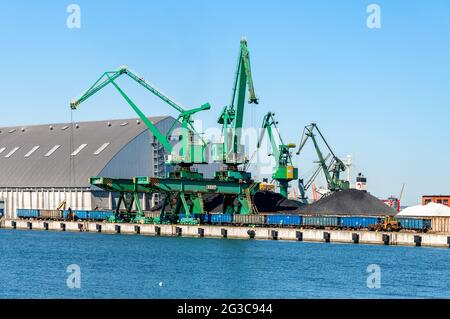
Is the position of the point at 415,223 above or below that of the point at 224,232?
above

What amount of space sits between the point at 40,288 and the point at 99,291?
4745mm

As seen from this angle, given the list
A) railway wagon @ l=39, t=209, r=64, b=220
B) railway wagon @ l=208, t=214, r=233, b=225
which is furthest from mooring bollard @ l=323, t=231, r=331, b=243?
railway wagon @ l=39, t=209, r=64, b=220

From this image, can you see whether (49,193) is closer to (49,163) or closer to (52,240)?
(49,163)

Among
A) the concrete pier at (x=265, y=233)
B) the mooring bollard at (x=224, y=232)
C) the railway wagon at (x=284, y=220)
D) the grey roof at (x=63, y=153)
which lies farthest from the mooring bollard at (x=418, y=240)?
the grey roof at (x=63, y=153)

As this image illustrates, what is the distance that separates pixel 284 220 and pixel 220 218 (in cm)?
1176

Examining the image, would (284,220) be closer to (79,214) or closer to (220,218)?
(220,218)

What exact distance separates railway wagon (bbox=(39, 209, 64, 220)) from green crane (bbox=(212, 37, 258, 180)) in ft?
117

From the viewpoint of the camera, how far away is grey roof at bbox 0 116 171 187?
150000 millimetres

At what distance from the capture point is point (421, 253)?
83.7 metres

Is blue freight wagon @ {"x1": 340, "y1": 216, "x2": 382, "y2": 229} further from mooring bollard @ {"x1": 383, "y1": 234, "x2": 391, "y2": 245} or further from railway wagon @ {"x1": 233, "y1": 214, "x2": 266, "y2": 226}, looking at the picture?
railway wagon @ {"x1": 233, "y1": 214, "x2": 266, "y2": 226}

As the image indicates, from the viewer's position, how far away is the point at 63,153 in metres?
157

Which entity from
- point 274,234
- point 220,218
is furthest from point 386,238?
point 220,218

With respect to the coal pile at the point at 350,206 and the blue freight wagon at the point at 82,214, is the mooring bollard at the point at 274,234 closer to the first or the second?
the coal pile at the point at 350,206
